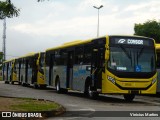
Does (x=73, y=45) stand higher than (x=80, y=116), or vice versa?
(x=73, y=45)

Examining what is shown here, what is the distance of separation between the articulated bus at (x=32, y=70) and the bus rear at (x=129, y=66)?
1589cm

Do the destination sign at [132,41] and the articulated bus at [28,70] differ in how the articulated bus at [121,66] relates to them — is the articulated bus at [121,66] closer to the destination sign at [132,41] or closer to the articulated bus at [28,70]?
the destination sign at [132,41]

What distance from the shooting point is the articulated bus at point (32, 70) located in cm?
3803

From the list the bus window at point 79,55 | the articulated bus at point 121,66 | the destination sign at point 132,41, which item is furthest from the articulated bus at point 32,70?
the destination sign at point 132,41

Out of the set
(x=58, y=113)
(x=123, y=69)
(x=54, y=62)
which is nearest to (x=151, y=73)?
(x=123, y=69)

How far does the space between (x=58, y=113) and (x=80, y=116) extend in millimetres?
939

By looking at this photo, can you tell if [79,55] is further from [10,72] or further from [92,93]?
[10,72]

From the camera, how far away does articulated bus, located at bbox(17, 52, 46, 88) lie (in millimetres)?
38031

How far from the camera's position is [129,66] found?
72.3 feet

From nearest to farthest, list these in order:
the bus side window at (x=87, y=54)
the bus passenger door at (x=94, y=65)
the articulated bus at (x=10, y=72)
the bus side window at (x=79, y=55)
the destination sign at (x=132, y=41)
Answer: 1. the destination sign at (x=132, y=41)
2. the bus passenger door at (x=94, y=65)
3. the bus side window at (x=87, y=54)
4. the bus side window at (x=79, y=55)
5. the articulated bus at (x=10, y=72)

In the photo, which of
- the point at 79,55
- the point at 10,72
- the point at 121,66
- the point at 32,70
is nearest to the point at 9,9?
the point at 121,66

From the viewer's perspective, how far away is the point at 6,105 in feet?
55.0

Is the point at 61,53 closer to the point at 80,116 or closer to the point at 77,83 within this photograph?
the point at 77,83

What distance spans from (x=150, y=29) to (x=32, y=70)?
40369 millimetres
